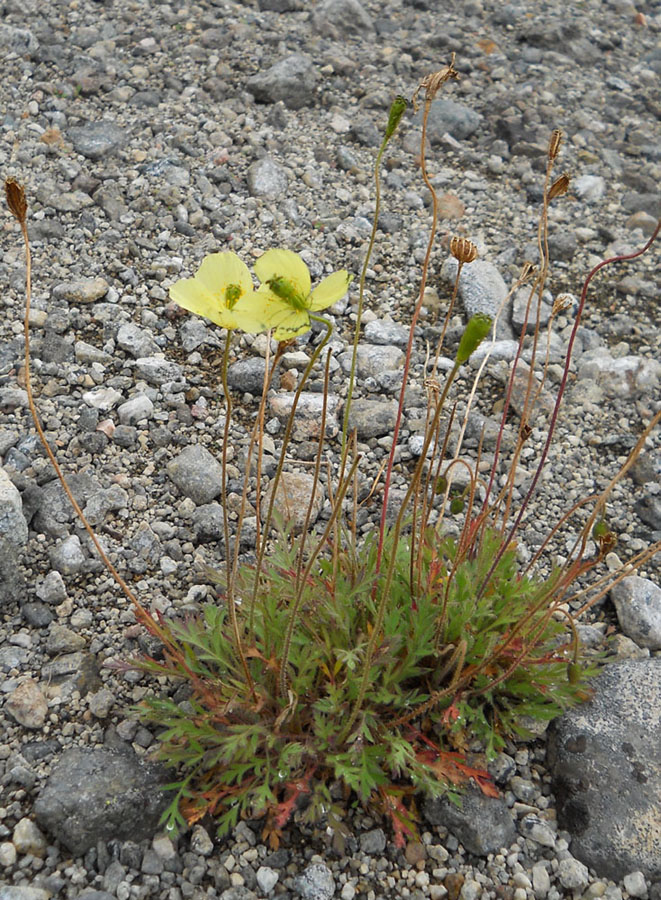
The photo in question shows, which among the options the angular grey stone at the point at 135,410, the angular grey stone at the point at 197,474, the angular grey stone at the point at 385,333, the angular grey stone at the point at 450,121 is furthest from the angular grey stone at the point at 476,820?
the angular grey stone at the point at 450,121

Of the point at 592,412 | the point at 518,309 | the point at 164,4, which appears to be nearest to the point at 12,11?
the point at 164,4

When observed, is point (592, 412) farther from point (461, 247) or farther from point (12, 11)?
point (12, 11)

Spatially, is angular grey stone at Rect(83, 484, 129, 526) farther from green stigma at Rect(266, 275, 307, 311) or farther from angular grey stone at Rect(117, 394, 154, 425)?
green stigma at Rect(266, 275, 307, 311)

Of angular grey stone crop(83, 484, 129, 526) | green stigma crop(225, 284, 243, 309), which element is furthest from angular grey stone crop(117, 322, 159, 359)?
green stigma crop(225, 284, 243, 309)

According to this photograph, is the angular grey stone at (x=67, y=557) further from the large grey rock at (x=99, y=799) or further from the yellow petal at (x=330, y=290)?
the yellow petal at (x=330, y=290)

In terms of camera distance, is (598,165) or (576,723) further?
(598,165)
